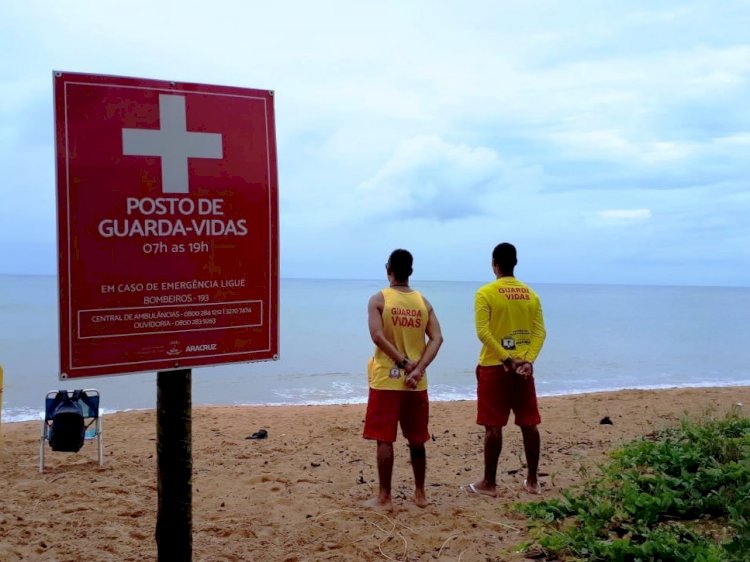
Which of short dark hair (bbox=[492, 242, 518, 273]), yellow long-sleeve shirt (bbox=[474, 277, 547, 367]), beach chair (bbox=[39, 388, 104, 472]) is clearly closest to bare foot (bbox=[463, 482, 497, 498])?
yellow long-sleeve shirt (bbox=[474, 277, 547, 367])

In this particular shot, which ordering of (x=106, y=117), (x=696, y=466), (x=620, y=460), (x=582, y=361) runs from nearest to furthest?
(x=106, y=117) < (x=696, y=466) < (x=620, y=460) < (x=582, y=361)

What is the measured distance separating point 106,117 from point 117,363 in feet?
3.17

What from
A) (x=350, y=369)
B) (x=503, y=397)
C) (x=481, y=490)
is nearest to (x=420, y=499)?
(x=481, y=490)

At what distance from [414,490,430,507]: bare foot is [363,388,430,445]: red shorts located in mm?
424

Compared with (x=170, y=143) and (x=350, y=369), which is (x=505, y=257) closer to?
(x=170, y=143)

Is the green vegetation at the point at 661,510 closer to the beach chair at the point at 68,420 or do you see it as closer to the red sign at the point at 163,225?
the red sign at the point at 163,225

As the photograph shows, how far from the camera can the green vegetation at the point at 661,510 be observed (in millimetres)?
3561

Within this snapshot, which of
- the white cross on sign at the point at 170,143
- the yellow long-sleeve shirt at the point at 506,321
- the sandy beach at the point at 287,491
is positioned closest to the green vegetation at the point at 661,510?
the sandy beach at the point at 287,491

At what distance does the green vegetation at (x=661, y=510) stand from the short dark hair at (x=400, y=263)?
187 cm

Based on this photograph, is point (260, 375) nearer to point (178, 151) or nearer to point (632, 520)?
point (632, 520)

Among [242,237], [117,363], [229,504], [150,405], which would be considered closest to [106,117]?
[242,237]

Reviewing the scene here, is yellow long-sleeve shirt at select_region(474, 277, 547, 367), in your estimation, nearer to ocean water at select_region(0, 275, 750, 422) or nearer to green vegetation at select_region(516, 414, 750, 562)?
green vegetation at select_region(516, 414, 750, 562)

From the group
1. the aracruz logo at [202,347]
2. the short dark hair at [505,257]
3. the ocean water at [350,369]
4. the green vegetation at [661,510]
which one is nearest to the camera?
the aracruz logo at [202,347]

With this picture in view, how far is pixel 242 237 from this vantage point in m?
2.85
